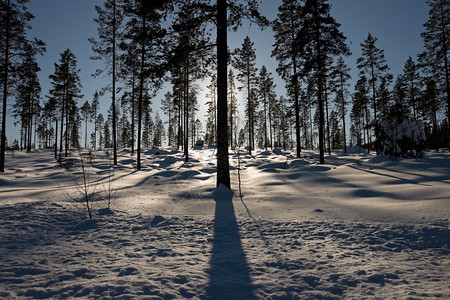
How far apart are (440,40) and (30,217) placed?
90.1 feet

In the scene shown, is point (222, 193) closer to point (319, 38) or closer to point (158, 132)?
point (319, 38)

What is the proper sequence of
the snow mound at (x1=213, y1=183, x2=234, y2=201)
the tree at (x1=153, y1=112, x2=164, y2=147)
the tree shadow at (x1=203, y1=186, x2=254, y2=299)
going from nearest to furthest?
the tree shadow at (x1=203, y1=186, x2=254, y2=299) → the snow mound at (x1=213, y1=183, x2=234, y2=201) → the tree at (x1=153, y1=112, x2=164, y2=147)

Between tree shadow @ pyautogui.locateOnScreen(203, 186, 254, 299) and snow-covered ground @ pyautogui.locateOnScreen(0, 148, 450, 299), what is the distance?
0.01 metres

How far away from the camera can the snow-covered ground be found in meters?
2.01

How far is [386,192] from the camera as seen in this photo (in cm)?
566

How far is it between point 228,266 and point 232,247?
546 mm

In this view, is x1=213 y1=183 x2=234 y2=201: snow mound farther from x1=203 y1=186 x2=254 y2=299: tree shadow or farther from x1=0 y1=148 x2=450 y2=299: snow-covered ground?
x1=203 y1=186 x2=254 y2=299: tree shadow

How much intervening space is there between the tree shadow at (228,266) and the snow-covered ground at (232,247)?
0.01 meters

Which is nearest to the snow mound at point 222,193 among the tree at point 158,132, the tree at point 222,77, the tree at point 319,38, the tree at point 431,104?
the tree at point 222,77

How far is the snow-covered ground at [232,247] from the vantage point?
6.61 ft

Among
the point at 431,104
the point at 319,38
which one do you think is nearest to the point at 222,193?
the point at 319,38

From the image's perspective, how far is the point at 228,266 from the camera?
2498 millimetres

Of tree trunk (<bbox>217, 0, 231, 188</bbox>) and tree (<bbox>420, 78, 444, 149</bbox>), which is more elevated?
tree (<bbox>420, 78, 444, 149</bbox>)

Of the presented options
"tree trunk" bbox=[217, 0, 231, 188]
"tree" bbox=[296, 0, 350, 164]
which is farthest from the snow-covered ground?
"tree" bbox=[296, 0, 350, 164]
